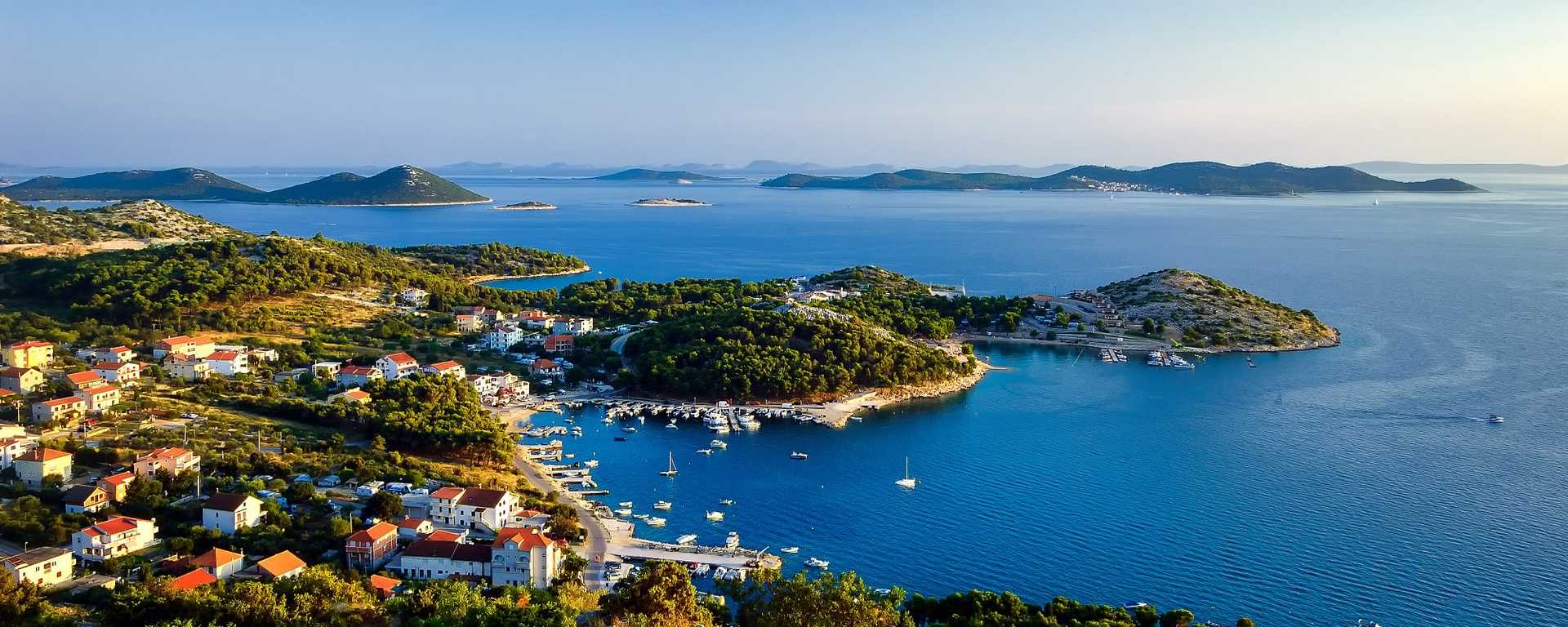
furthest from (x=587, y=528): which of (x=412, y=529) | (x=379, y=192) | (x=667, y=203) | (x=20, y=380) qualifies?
(x=667, y=203)

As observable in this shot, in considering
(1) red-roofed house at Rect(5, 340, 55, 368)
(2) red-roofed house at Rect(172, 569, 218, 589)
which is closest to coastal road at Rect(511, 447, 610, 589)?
(2) red-roofed house at Rect(172, 569, 218, 589)

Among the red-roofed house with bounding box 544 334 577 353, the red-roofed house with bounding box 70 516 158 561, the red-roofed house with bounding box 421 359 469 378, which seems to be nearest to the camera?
the red-roofed house with bounding box 70 516 158 561

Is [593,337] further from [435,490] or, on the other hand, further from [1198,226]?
[1198,226]

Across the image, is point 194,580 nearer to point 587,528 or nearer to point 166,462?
point 166,462

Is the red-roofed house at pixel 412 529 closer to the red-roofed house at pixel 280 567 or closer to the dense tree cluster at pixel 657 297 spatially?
the red-roofed house at pixel 280 567

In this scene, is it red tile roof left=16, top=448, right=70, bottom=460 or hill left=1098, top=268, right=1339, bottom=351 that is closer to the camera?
red tile roof left=16, top=448, right=70, bottom=460

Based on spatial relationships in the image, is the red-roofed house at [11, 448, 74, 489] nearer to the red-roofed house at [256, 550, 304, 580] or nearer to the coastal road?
the red-roofed house at [256, 550, 304, 580]

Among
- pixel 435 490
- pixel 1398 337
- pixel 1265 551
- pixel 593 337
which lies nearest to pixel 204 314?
pixel 593 337

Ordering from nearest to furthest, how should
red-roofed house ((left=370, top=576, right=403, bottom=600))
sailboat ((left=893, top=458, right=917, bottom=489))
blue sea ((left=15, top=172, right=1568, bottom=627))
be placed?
red-roofed house ((left=370, top=576, right=403, bottom=600)) < blue sea ((left=15, top=172, right=1568, bottom=627)) < sailboat ((left=893, top=458, right=917, bottom=489))
